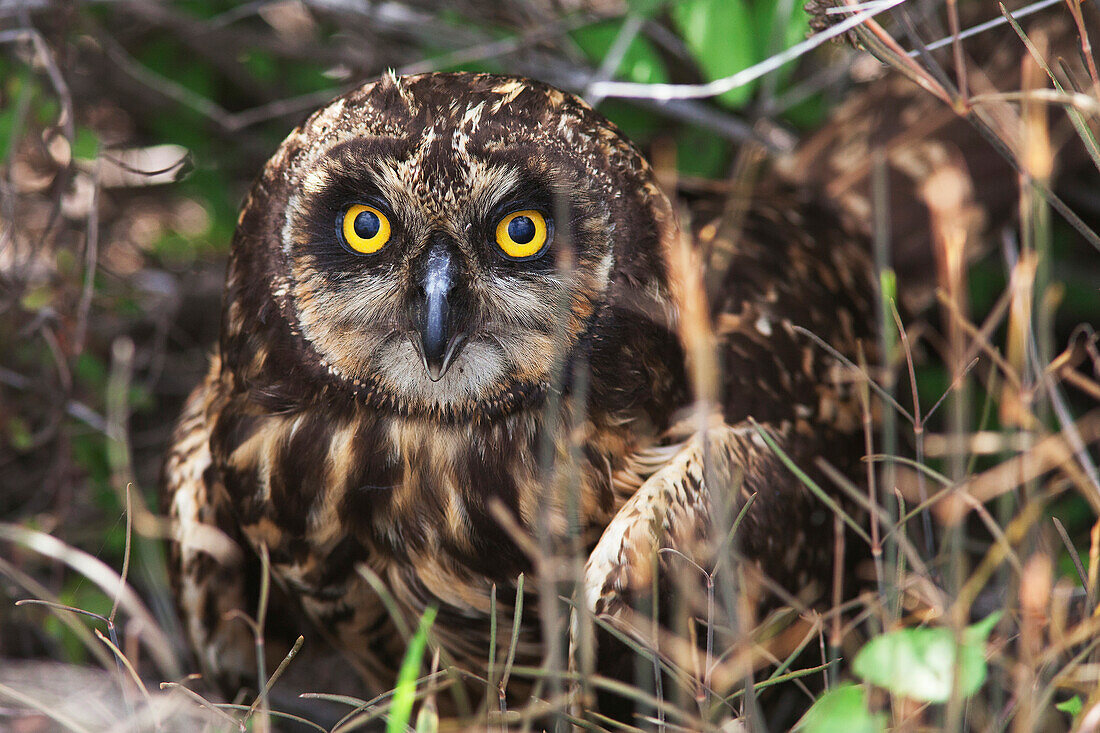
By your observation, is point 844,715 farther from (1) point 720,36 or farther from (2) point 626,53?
(2) point 626,53

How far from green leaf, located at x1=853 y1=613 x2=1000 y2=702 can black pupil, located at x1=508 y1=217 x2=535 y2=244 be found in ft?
2.77

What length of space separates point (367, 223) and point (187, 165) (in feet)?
5.53

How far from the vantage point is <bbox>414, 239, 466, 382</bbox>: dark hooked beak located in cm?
153

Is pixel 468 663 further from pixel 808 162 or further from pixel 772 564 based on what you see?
pixel 808 162

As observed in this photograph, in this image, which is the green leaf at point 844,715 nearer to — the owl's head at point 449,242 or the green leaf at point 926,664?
the green leaf at point 926,664

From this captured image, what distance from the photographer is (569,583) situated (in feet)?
5.74

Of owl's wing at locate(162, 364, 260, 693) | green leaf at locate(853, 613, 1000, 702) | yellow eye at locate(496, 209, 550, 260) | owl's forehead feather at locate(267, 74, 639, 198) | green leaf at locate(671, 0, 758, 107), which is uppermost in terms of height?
green leaf at locate(671, 0, 758, 107)

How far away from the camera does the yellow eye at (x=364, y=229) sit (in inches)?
63.1

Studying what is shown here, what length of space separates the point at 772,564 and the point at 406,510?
71 centimetres

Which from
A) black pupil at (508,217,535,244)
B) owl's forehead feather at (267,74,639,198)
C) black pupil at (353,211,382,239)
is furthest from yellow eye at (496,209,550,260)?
black pupil at (353,211,382,239)

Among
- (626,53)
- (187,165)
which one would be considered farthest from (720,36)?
(187,165)

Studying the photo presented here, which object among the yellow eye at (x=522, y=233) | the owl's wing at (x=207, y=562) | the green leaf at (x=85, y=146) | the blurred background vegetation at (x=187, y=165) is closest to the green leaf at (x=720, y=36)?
the blurred background vegetation at (x=187, y=165)

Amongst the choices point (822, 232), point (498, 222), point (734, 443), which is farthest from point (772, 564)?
point (822, 232)

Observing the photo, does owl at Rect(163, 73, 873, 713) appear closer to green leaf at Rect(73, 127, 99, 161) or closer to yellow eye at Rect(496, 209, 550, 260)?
yellow eye at Rect(496, 209, 550, 260)
